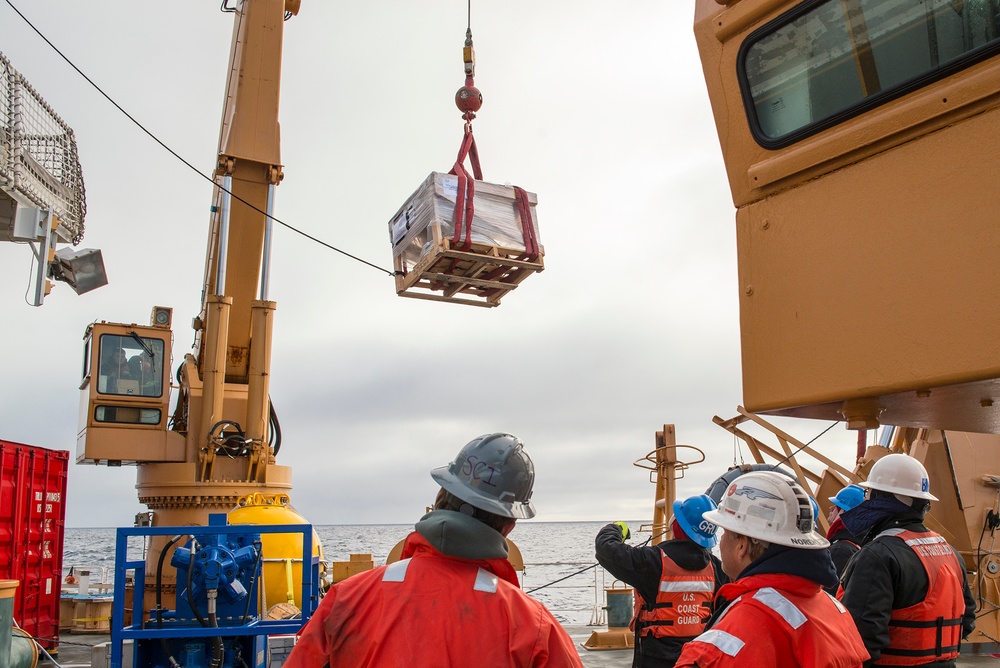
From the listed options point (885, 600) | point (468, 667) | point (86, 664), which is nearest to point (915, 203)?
point (468, 667)

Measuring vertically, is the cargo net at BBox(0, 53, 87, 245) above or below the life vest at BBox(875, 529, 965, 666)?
above

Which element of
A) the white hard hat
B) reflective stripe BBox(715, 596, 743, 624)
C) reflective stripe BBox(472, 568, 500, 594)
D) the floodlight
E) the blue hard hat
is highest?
the floodlight

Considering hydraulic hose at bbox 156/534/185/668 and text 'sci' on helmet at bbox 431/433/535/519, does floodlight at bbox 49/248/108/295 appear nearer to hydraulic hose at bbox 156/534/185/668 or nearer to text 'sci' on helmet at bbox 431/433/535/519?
hydraulic hose at bbox 156/534/185/668

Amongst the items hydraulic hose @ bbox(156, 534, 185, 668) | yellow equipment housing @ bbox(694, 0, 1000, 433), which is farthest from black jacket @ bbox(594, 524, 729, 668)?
hydraulic hose @ bbox(156, 534, 185, 668)

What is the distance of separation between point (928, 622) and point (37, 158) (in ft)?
35.1

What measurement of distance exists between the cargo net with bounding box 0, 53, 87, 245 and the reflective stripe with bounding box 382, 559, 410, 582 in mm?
9354

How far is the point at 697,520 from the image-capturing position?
16.3ft

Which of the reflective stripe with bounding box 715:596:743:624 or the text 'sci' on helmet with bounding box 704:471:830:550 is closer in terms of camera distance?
the reflective stripe with bounding box 715:596:743:624

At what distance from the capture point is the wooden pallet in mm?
7113

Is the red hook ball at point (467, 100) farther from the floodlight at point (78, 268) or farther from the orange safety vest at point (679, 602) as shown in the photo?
the floodlight at point (78, 268)

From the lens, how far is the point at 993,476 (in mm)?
10578

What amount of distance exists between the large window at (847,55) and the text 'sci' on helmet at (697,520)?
270 centimetres

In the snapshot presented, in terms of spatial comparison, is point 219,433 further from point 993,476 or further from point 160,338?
Answer: point 993,476

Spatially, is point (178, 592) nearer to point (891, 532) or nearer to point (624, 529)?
point (624, 529)
